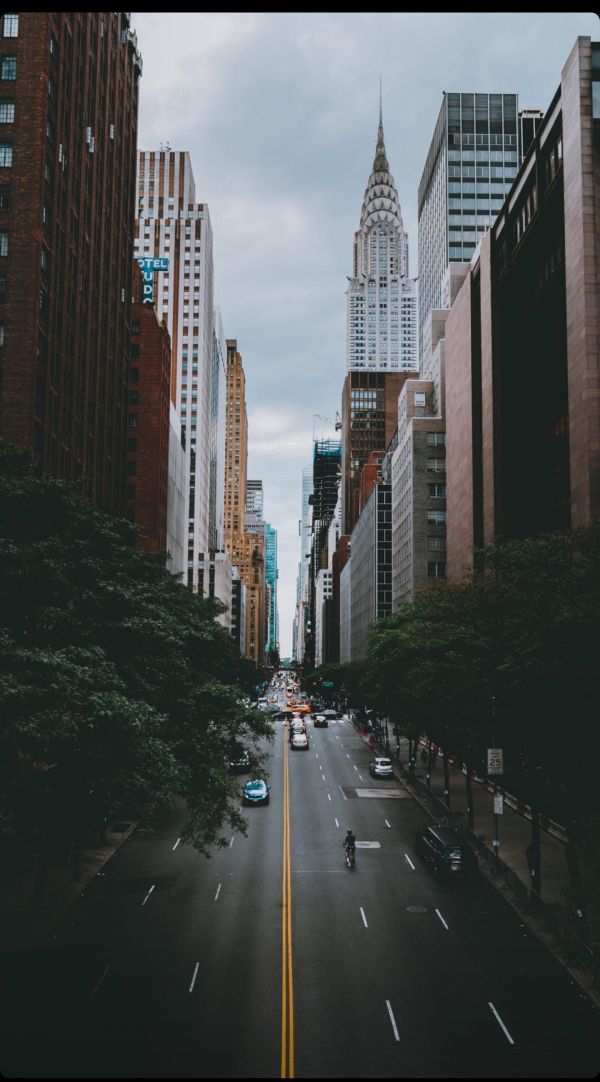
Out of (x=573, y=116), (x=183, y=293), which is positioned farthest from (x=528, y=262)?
(x=183, y=293)

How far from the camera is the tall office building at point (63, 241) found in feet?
157

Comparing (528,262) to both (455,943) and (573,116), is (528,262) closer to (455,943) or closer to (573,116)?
(573,116)

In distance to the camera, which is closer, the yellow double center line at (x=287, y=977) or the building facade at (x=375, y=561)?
the yellow double center line at (x=287, y=977)

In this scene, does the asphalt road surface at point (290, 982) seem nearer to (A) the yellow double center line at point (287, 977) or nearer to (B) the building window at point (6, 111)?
(A) the yellow double center line at point (287, 977)

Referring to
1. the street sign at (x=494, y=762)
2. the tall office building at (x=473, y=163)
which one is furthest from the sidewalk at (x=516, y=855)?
the tall office building at (x=473, y=163)

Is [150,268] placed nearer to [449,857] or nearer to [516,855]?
[516,855]

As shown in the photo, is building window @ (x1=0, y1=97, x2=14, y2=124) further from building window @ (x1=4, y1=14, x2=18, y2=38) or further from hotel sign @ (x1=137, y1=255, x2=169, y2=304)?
hotel sign @ (x1=137, y1=255, x2=169, y2=304)

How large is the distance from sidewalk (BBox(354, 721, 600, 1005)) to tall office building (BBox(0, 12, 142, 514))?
26.4 metres

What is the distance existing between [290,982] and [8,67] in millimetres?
50778

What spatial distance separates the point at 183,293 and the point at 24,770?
546ft

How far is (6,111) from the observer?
49125mm

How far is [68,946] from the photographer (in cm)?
2366

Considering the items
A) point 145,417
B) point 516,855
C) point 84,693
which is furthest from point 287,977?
point 145,417

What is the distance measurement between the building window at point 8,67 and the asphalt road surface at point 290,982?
144 feet
